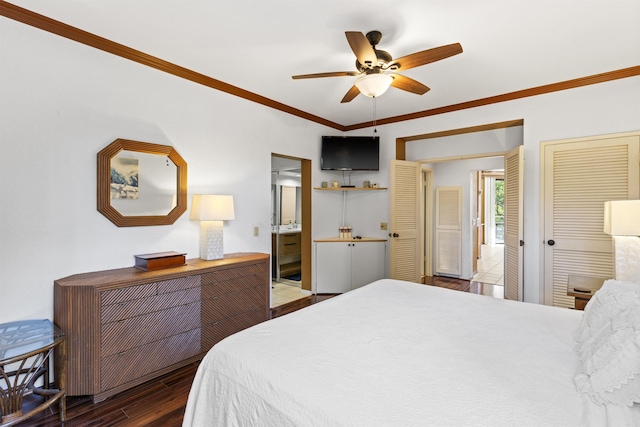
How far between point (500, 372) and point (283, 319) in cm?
102

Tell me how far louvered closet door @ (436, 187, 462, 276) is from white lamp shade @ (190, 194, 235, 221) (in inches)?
167

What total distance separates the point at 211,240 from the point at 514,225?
130 inches

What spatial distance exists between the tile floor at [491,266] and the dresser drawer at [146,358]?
4947 millimetres

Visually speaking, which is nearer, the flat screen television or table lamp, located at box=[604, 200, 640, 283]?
table lamp, located at box=[604, 200, 640, 283]

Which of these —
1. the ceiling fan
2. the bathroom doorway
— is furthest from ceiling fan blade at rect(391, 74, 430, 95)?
the bathroom doorway

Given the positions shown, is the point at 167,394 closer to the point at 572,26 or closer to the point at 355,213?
the point at 355,213

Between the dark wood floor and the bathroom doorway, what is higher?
the bathroom doorway

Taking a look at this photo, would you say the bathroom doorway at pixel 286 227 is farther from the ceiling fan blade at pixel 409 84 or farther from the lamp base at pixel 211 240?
the ceiling fan blade at pixel 409 84

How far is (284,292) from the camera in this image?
475cm

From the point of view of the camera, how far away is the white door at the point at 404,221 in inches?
171

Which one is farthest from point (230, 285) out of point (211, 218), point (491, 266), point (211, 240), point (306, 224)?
point (491, 266)

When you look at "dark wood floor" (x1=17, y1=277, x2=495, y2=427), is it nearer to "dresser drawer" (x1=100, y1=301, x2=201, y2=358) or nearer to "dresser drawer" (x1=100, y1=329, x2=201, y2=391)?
"dresser drawer" (x1=100, y1=329, x2=201, y2=391)

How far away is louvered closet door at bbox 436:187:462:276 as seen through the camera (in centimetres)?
572

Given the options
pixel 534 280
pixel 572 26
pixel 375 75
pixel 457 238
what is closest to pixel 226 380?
pixel 375 75
